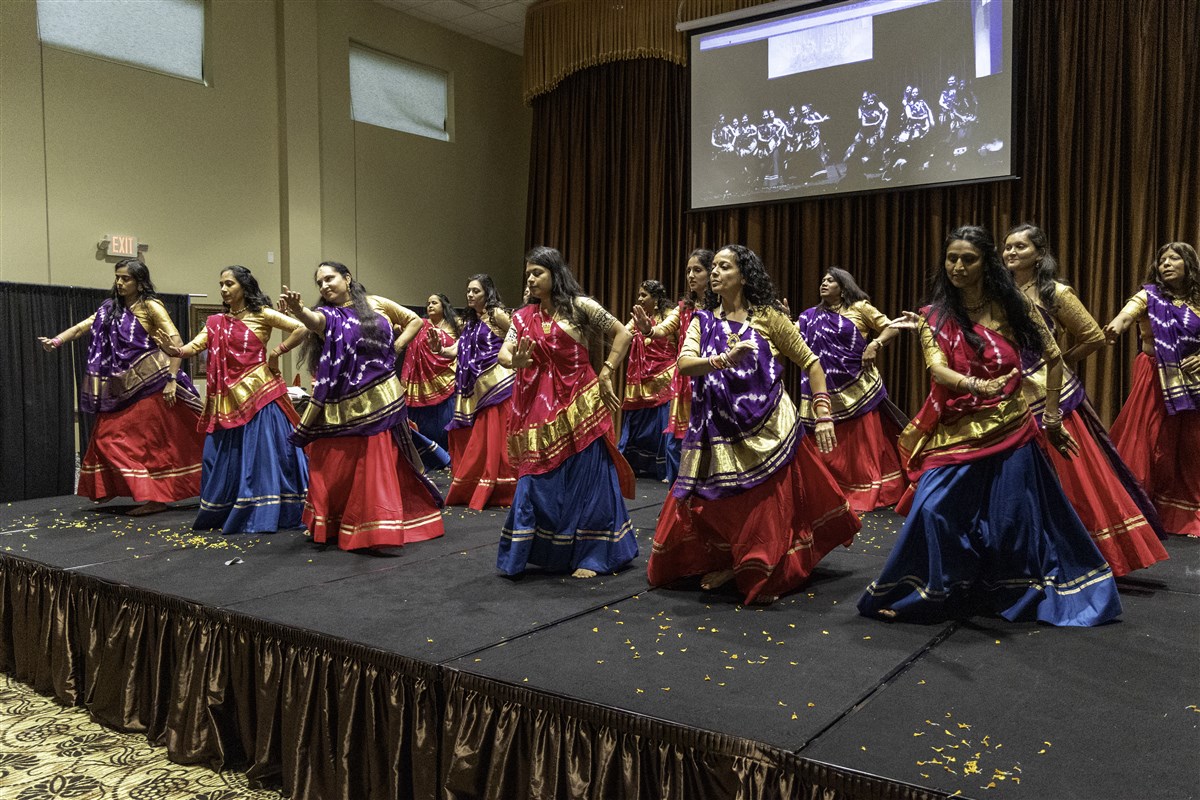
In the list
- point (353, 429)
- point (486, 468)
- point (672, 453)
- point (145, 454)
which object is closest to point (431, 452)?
point (486, 468)

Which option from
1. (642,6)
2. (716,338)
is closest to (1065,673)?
(716,338)

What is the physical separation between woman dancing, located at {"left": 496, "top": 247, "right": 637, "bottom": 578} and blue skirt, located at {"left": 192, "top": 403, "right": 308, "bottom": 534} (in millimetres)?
1538

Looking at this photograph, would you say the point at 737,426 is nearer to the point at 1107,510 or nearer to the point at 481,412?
the point at 1107,510

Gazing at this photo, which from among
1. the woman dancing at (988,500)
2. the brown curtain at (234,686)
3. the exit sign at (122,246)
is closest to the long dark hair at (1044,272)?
the woman dancing at (988,500)

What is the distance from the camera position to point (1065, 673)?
7.80ft

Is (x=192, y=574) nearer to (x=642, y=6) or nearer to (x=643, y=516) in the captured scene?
(x=643, y=516)

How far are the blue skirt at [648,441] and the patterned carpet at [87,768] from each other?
4.04 m

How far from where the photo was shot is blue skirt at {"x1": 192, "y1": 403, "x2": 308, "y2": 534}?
14.6 ft

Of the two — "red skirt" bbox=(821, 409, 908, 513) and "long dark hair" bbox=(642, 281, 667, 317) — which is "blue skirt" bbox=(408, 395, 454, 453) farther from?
"red skirt" bbox=(821, 409, 908, 513)

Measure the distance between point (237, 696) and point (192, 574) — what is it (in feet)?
2.63

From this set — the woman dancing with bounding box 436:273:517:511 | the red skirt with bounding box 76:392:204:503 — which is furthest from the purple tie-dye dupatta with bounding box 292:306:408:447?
the red skirt with bounding box 76:392:204:503

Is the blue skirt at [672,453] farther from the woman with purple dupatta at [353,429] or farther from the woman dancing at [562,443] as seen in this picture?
the woman dancing at [562,443]

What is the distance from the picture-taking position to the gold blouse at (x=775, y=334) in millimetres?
3283

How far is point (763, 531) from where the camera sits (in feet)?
10.3
